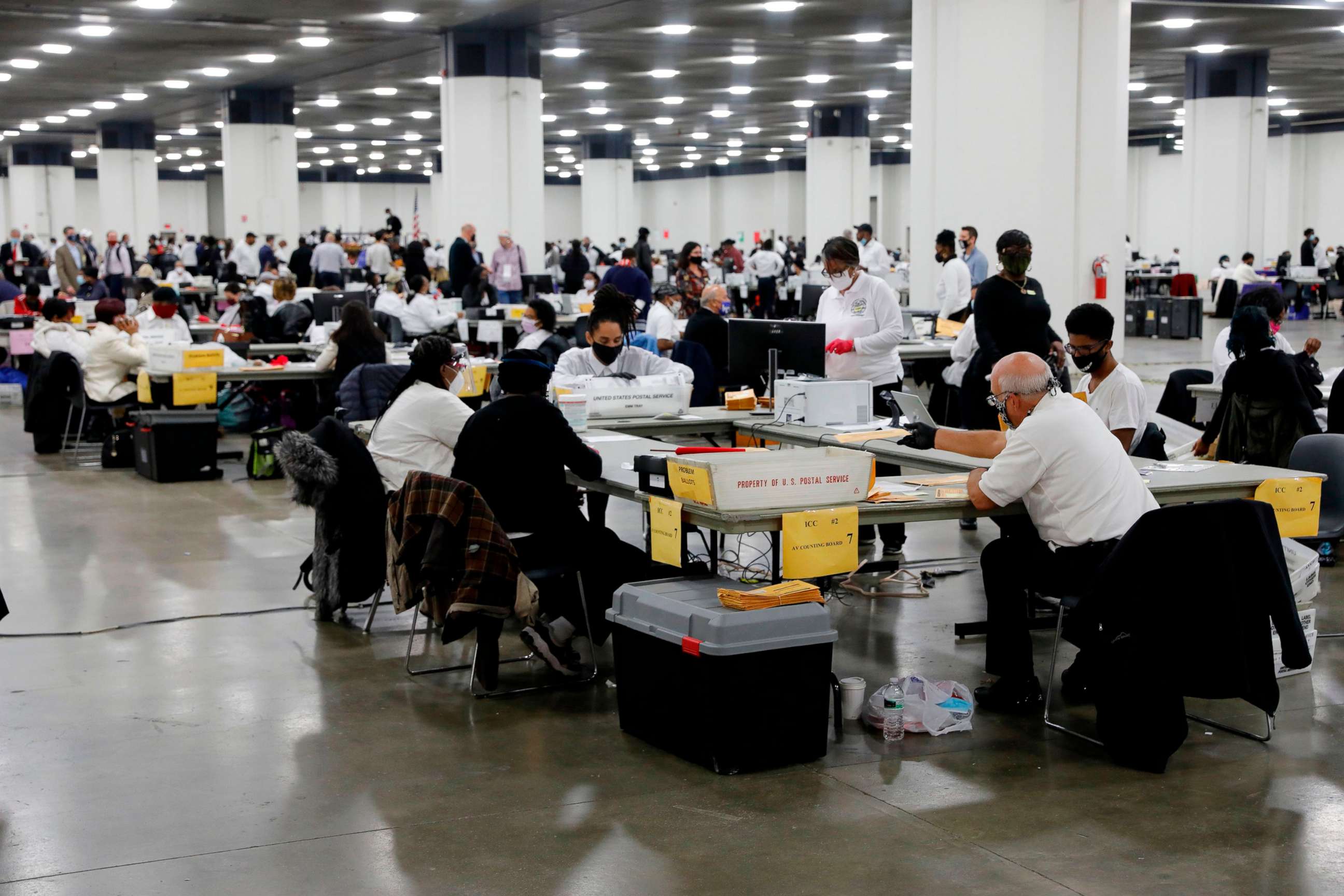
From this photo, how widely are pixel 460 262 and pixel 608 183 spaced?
1803 centimetres

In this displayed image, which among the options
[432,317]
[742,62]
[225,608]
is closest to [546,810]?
[225,608]

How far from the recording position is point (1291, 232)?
113 feet

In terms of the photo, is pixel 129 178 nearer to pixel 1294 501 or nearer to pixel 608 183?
pixel 608 183

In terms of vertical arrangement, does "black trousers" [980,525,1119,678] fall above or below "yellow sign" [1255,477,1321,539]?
below

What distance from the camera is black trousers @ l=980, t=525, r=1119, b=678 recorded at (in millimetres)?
4336

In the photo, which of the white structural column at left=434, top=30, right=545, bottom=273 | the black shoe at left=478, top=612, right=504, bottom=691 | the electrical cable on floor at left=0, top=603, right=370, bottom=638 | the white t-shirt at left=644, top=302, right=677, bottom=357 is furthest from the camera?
the white structural column at left=434, top=30, right=545, bottom=273

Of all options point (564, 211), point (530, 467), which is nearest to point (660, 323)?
point (530, 467)

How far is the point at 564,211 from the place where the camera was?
48469 millimetres

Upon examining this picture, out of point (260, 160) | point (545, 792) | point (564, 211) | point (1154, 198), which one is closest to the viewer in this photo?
point (545, 792)

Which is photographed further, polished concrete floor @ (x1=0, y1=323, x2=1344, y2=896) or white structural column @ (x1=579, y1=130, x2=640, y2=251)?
white structural column @ (x1=579, y1=130, x2=640, y2=251)

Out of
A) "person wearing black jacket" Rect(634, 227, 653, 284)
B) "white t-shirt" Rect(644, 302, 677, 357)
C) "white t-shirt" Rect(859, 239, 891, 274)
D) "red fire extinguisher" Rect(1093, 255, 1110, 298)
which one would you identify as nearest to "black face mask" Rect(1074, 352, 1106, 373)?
"white t-shirt" Rect(644, 302, 677, 357)

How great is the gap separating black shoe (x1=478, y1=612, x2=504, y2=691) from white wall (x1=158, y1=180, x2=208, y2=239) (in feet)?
144

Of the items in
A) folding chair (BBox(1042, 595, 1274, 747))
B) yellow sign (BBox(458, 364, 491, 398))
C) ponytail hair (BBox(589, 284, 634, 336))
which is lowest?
folding chair (BBox(1042, 595, 1274, 747))

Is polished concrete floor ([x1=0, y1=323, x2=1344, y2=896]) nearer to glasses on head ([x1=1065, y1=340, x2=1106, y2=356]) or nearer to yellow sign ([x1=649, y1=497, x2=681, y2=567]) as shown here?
yellow sign ([x1=649, y1=497, x2=681, y2=567])
